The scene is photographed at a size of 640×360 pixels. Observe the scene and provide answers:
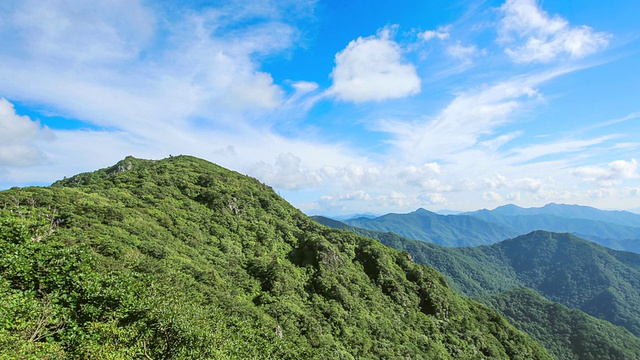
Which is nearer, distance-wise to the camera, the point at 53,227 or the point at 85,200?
the point at 53,227

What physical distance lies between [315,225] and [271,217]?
1684 centimetres

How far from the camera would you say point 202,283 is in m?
43.2

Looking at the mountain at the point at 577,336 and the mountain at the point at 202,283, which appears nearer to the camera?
the mountain at the point at 202,283

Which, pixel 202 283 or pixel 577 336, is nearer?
pixel 202 283

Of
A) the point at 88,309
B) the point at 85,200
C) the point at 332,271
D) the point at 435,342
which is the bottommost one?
the point at 435,342

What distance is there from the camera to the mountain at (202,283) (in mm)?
20812

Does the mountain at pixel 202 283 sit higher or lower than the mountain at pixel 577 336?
higher

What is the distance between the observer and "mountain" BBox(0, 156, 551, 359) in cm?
2081

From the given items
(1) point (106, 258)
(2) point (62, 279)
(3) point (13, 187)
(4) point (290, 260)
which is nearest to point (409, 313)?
(4) point (290, 260)

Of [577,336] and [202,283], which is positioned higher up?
[202,283]

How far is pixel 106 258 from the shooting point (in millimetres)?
36906

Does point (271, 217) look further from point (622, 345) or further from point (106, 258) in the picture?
point (622, 345)

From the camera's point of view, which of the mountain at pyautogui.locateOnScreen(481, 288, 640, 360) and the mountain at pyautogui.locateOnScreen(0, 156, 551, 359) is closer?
the mountain at pyautogui.locateOnScreen(0, 156, 551, 359)

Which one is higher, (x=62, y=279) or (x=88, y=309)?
(x=62, y=279)
